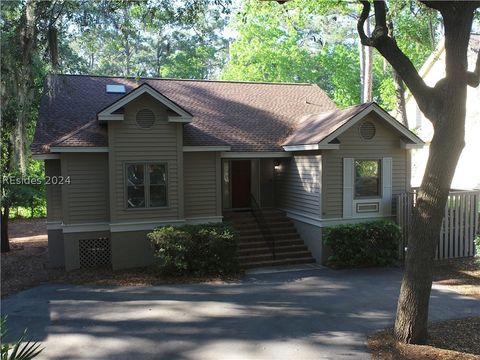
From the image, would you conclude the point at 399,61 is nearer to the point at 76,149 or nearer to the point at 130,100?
the point at 130,100

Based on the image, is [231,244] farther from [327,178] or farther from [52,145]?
[52,145]

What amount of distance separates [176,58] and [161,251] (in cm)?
2874

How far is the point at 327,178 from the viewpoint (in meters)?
13.1

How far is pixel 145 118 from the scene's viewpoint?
12328mm

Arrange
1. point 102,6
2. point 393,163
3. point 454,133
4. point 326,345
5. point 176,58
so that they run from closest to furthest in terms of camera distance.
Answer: point 454,133 < point 326,345 < point 102,6 < point 393,163 < point 176,58

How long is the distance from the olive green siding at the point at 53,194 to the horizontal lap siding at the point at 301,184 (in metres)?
7.42

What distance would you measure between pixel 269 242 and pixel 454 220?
5870 mm

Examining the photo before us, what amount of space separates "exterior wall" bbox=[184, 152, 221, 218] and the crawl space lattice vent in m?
4.62

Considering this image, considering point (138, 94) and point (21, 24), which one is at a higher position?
point (21, 24)

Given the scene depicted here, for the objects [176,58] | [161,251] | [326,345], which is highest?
[176,58]

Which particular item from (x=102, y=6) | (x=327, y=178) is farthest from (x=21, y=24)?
(x=327, y=178)

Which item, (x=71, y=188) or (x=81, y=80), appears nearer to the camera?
(x=71, y=188)

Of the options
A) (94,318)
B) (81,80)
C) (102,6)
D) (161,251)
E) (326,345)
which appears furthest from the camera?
(81,80)

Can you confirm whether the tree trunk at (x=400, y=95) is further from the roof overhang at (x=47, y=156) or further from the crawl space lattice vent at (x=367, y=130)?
the roof overhang at (x=47, y=156)
